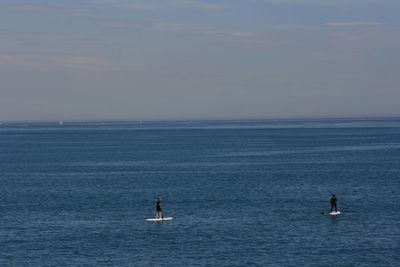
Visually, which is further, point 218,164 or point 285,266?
point 218,164

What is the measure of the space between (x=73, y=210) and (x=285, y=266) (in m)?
32.5

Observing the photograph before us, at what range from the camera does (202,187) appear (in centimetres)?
9775

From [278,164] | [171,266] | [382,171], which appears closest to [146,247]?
[171,266]

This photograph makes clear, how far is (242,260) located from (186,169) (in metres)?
77.1

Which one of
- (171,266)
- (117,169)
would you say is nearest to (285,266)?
(171,266)

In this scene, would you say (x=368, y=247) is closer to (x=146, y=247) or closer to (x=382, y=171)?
(x=146, y=247)

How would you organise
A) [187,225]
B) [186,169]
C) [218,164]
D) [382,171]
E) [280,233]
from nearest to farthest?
[280,233], [187,225], [382,171], [186,169], [218,164]

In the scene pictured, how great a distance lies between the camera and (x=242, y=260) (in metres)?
51.7

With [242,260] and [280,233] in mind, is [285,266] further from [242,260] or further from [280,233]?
[280,233]

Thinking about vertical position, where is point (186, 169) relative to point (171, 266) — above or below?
above

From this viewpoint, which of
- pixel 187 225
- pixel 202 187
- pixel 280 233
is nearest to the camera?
pixel 280 233

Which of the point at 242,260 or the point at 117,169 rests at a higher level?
the point at 117,169

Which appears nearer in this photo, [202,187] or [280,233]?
[280,233]

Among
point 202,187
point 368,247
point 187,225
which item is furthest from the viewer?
point 202,187
